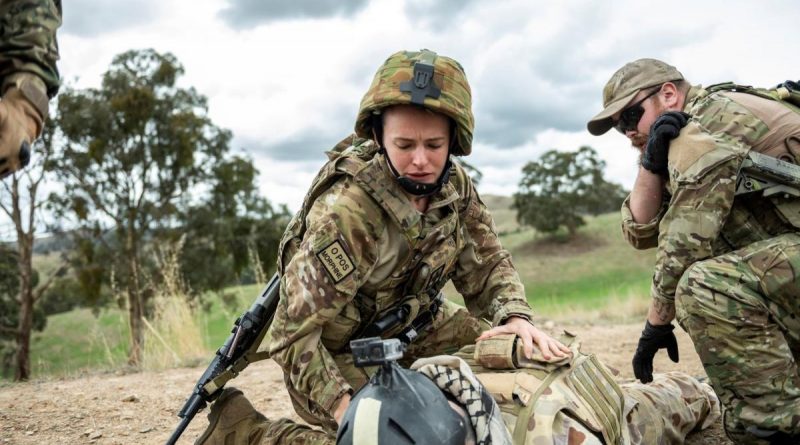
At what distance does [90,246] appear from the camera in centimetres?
2011

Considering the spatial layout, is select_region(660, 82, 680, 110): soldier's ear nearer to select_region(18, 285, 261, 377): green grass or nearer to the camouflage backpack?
the camouflage backpack

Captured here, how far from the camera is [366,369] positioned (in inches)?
129

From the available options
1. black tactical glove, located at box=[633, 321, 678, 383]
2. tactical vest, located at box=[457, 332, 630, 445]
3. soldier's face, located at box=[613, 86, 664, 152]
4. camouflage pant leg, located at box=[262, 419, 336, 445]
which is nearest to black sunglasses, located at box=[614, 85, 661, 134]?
soldier's face, located at box=[613, 86, 664, 152]

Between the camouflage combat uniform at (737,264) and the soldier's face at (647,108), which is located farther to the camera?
the soldier's face at (647,108)

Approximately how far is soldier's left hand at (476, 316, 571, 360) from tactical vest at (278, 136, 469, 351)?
1.27 ft

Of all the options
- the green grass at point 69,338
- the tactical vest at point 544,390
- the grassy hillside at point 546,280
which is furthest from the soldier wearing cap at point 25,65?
the green grass at point 69,338

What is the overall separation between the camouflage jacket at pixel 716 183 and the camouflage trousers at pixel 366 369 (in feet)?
3.27

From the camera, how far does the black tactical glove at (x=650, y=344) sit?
384cm

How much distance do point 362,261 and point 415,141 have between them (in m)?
0.56

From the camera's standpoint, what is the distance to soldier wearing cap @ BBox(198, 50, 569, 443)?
2.95 metres

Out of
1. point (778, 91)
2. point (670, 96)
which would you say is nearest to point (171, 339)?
point (670, 96)

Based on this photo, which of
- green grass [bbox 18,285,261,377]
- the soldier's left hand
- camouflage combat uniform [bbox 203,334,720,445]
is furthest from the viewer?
green grass [bbox 18,285,261,377]

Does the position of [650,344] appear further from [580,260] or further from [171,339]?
[580,260]

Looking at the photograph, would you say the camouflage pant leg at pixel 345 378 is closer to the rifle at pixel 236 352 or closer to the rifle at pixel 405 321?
the rifle at pixel 405 321
